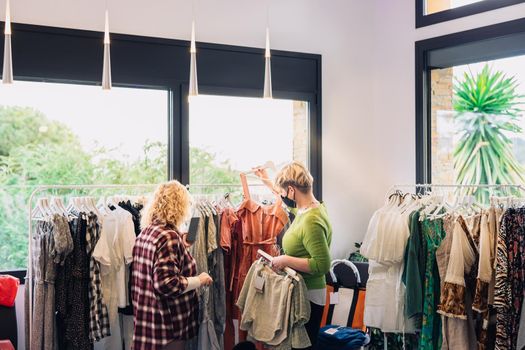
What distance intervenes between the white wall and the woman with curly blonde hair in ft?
5.98

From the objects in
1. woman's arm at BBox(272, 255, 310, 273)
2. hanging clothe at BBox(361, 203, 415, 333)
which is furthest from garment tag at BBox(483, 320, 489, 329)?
woman's arm at BBox(272, 255, 310, 273)

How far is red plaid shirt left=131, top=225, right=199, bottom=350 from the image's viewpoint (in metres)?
3.22

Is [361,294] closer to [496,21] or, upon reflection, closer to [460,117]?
[460,117]

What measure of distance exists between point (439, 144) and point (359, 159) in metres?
0.70

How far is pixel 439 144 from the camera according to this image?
5.05m

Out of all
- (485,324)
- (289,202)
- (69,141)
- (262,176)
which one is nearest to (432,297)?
(485,324)

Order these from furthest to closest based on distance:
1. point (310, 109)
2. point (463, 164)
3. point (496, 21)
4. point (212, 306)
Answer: point (310, 109) → point (463, 164) → point (496, 21) → point (212, 306)

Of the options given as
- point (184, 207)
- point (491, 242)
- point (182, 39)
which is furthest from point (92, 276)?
point (491, 242)

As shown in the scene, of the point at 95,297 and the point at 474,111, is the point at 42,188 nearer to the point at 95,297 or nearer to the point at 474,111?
the point at 95,297

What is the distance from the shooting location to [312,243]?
11.8 ft

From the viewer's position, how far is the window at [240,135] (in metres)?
4.78

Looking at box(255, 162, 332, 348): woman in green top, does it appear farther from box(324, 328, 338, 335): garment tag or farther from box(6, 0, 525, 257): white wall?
box(6, 0, 525, 257): white wall

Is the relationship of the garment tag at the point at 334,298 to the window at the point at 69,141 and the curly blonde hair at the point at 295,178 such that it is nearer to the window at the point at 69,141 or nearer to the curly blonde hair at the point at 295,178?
the curly blonde hair at the point at 295,178

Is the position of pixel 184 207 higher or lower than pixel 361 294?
higher
